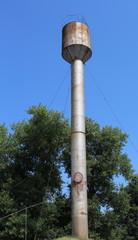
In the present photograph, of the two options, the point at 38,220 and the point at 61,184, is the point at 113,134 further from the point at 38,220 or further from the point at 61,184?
the point at 38,220

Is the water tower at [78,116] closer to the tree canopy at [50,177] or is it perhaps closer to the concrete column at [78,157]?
the concrete column at [78,157]

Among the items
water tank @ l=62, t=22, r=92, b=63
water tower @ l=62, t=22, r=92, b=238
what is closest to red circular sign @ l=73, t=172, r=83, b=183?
water tower @ l=62, t=22, r=92, b=238

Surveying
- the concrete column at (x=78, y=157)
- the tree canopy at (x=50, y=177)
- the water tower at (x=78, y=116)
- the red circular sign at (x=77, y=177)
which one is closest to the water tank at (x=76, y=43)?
the water tower at (x=78, y=116)

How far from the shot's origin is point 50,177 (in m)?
30.0

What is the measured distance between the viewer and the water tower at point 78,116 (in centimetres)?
1927

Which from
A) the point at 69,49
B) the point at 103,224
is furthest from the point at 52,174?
the point at 69,49

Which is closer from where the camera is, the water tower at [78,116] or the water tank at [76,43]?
the water tower at [78,116]

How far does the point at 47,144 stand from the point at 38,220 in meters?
7.58

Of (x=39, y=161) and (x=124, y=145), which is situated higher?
(x=124, y=145)

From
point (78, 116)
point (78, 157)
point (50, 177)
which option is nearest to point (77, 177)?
point (78, 157)

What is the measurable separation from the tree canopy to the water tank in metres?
6.80

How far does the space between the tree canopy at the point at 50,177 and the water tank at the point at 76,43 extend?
680cm

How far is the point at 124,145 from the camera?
33.2 metres

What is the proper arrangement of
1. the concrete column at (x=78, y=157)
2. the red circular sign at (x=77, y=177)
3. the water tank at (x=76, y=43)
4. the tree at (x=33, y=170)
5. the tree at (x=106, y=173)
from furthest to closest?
the tree at (x=106, y=173) → the tree at (x=33, y=170) → the water tank at (x=76, y=43) → the red circular sign at (x=77, y=177) → the concrete column at (x=78, y=157)
